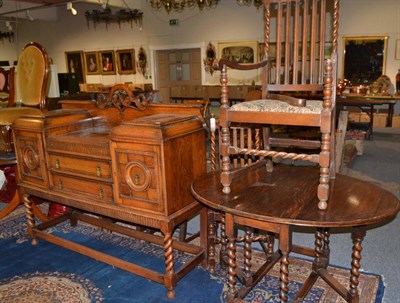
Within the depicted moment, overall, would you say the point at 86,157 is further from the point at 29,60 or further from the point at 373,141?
the point at 373,141

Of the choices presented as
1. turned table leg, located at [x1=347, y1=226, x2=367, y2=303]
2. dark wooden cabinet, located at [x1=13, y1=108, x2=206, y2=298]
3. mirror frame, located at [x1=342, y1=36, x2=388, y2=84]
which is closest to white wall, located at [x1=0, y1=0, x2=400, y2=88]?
mirror frame, located at [x1=342, y1=36, x2=388, y2=84]

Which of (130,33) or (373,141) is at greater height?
(130,33)

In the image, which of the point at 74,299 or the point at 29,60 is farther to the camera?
the point at 29,60

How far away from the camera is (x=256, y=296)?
2357 mm

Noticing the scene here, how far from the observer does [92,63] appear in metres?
14.1

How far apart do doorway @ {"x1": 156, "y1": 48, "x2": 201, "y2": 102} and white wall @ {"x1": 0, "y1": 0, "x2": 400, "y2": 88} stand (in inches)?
12.1

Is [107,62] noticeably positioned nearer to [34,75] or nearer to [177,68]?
[177,68]

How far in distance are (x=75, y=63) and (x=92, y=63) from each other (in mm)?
918

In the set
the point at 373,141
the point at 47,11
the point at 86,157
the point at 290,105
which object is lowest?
the point at 373,141

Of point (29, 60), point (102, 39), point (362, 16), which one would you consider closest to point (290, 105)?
point (29, 60)

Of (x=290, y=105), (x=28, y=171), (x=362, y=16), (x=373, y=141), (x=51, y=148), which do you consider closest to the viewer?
(x=290, y=105)

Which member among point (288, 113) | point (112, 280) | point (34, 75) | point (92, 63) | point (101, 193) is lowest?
point (112, 280)

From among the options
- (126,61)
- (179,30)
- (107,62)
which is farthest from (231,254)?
(107,62)

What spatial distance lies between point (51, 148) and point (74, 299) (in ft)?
3.51
